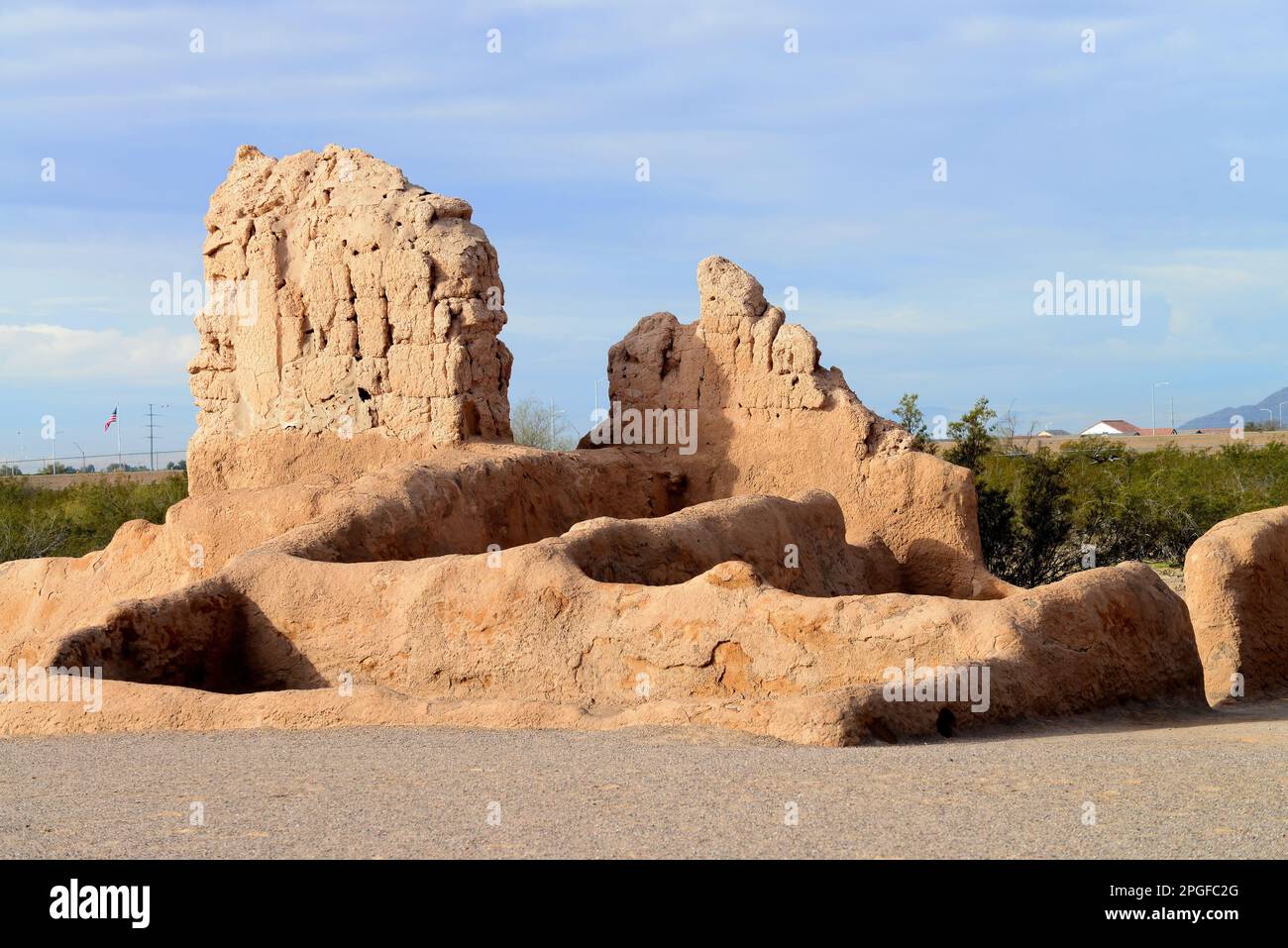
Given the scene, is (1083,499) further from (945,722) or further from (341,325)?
(945,722)

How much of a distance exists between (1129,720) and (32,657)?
309 inches

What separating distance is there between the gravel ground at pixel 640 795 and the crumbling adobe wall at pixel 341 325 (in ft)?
22.2

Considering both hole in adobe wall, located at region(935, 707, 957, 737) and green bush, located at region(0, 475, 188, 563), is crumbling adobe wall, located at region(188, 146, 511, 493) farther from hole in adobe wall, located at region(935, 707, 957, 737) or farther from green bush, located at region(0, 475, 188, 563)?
green bush, located at region(0, 475, 188, 563)

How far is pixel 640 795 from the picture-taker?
6.87 m

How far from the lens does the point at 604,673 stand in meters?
10.2

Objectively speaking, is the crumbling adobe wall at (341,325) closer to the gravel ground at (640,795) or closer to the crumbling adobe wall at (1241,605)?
the gravel ground at (640,795)

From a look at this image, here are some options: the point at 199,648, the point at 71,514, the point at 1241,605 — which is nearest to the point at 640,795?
the point at 199,648

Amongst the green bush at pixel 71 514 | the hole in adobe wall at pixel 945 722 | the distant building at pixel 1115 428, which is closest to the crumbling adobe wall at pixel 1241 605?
the hole in adobe wall at pixel 945 722

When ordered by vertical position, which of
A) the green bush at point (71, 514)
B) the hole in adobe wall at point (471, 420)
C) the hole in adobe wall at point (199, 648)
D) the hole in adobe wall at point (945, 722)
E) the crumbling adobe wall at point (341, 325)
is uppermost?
the crumbling adobe wall at point (341, 325)

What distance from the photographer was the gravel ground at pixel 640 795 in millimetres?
5938

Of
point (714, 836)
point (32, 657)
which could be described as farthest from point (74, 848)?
point (32, 657)

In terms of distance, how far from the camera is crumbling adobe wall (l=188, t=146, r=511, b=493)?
15.5m

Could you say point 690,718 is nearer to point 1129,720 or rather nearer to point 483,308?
point 1129,720

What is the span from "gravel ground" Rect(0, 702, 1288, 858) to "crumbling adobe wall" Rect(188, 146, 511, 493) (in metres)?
6.78
